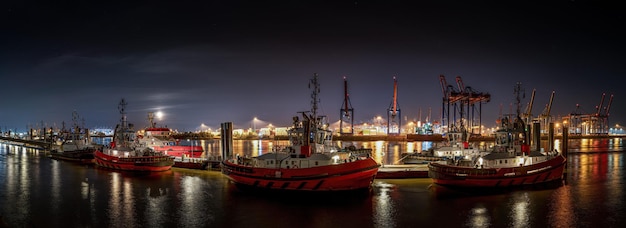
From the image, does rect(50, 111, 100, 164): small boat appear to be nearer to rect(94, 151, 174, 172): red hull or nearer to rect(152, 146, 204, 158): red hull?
rect(152, 146, 204, 158): red hull

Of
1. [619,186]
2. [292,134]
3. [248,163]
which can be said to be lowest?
[619,186]

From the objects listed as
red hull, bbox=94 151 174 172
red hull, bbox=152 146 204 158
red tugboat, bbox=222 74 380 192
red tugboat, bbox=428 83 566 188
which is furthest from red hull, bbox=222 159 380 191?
red hull, bbox=152 146 204 158

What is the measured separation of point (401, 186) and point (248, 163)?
12010mm

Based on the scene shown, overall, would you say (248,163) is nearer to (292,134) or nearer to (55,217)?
(292,134)

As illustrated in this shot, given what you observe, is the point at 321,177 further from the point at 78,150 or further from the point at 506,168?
the point at 78,150

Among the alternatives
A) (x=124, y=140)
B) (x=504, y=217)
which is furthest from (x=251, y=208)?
(x=124, y=140)

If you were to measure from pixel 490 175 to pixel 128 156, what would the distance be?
3511 centimetres

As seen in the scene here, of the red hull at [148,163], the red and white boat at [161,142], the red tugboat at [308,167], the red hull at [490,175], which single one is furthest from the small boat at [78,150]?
the red hull at [490,175]

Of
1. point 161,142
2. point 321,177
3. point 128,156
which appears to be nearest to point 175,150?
point 161,142

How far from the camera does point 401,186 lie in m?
32.4

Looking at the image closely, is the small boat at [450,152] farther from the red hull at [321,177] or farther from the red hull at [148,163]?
the red hull at [148,163]

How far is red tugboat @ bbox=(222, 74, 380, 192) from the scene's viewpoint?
28375 millimetres

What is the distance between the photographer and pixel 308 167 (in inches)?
1142

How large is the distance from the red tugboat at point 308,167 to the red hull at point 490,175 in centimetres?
562
